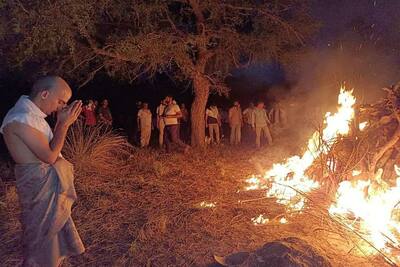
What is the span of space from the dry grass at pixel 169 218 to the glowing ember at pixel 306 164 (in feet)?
0.94

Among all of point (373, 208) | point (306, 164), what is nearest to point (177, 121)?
point (306, 164)

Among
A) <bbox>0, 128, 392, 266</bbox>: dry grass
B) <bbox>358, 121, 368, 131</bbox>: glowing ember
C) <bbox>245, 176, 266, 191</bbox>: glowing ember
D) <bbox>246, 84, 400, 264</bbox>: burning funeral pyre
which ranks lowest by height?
<bbox>0, 128, 392, 266</bbox>: dry grass

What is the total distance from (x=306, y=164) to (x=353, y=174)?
1.04 metres

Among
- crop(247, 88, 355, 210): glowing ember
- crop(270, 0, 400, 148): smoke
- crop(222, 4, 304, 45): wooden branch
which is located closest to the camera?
crop(247, 88, 355, 210): glowing ember

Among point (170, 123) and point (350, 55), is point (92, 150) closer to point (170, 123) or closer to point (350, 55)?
point (170, 123)

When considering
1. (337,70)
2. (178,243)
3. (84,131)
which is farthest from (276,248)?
(337,70)

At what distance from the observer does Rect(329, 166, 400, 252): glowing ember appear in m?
4.94

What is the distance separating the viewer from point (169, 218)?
5738 millimetres

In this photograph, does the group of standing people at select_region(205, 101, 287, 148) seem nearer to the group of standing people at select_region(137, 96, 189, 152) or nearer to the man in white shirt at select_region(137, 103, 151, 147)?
the group of standing people at select_region(137, 96, 189, 152)

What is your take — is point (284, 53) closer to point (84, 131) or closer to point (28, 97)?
point (84, 131)

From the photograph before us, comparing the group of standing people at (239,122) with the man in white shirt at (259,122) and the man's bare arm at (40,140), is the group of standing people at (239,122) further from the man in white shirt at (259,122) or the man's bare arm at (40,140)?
the man's bare arm at (40,140)

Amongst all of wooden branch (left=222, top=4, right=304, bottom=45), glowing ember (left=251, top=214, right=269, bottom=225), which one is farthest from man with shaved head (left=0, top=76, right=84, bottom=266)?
wooden branch (left=222, top=4, right=304, bottom=45)

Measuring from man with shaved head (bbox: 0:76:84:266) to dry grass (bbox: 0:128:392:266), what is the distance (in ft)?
4.34

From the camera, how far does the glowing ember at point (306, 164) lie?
646 cm
